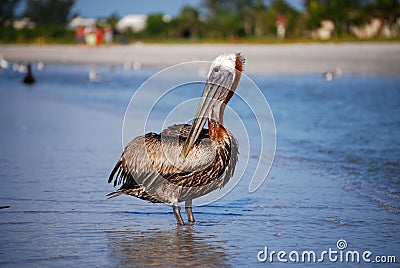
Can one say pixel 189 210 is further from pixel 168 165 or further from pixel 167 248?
pixel 167 248

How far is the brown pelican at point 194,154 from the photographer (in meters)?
5.71

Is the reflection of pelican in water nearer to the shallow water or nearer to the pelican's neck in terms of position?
the shallow water

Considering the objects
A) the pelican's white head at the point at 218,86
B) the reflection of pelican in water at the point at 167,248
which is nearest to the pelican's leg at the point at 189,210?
the reflection of pelican in water at the point at 167,248

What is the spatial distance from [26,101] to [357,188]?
10.3 m

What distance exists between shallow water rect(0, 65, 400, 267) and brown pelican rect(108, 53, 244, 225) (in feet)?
1.01

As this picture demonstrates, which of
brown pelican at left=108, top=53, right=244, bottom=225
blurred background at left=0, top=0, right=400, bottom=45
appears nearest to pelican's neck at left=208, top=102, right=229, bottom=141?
brown pelican at left=108, top=53, right=244, bottom=225

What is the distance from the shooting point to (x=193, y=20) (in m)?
72.6

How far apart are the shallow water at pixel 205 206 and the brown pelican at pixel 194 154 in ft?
1.01

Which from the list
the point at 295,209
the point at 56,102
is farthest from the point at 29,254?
the point at 56,102

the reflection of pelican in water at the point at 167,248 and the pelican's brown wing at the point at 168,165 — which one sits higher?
the pelican's brown wing at the point at 168,165

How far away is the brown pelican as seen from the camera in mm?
5715

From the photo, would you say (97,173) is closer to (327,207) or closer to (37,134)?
(327,207)

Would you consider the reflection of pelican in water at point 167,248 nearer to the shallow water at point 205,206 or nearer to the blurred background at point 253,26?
the shallow water at point 205,206

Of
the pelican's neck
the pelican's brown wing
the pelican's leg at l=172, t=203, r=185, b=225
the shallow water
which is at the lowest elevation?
the shallow water
